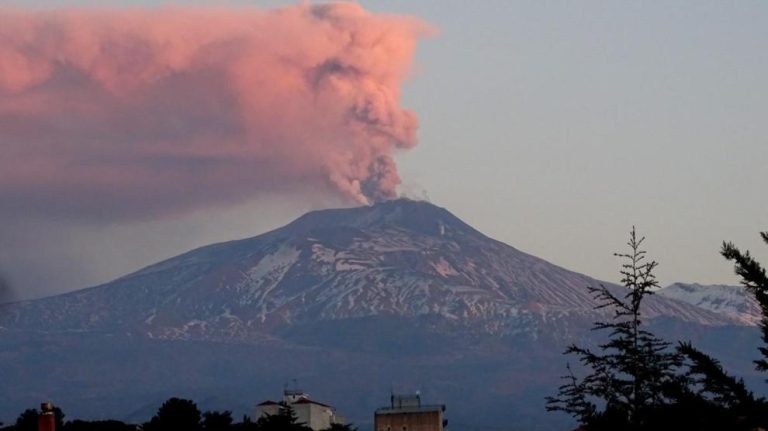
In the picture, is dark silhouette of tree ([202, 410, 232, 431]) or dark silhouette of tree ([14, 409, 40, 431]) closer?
dark silhouette of tree ([202, 410, 232, 431])

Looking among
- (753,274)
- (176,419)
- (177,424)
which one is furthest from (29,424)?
(753,274)

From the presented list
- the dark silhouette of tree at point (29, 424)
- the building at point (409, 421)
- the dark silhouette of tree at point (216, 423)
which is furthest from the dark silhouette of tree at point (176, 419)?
the building at point (409, 421)

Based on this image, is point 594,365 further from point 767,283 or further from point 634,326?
point 767,283

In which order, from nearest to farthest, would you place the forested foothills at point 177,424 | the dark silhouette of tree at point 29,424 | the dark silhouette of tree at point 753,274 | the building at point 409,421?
1. the dark silhouette of tree at point 753,274
2. the forested foothills at point 177,424
3. the dark silhouette of tree at point 29,424
4. the building at point 409,421

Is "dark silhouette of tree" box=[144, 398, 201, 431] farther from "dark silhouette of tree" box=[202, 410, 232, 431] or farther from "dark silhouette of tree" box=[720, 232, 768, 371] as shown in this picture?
"dark silhouette of tree" box=[720, 232, 768, 371]

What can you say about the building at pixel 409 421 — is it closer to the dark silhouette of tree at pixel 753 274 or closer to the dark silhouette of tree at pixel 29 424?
the dark silhouette of tree at pixel 29 424

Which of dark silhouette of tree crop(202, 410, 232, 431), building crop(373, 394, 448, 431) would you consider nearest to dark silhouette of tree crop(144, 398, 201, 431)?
dark silhouette of tree crop(202, 410, 232, 431)

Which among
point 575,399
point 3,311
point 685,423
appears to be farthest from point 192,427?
point 685,423

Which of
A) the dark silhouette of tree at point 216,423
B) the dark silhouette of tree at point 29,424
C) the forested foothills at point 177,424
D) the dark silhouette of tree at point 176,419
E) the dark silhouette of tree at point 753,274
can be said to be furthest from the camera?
the dark silhouette of tree at point 29,424
